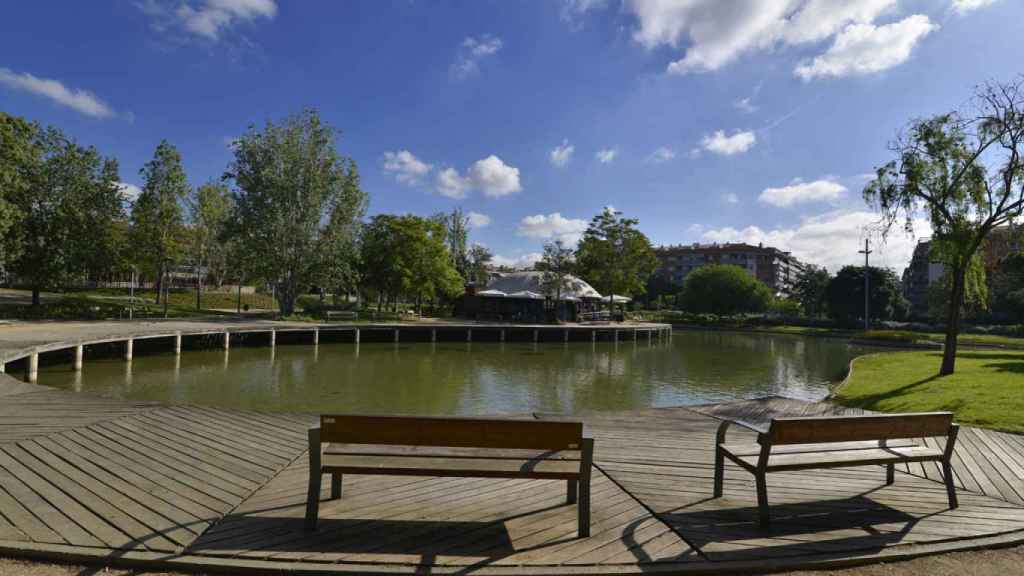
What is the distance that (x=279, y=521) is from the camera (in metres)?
3.66

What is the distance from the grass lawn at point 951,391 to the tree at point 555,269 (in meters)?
27.8

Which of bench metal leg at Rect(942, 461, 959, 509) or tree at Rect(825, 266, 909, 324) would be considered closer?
bench metal leg at Rect(942, 461, 959, 509)

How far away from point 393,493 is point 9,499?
2888 mm

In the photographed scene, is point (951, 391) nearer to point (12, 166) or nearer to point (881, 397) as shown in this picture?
point (881, 397)

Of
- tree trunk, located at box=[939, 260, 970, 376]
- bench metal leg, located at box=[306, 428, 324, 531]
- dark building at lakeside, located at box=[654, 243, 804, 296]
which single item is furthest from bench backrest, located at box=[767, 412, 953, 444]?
dark building at lakeside, located at box=[654, 243, 804, 296]

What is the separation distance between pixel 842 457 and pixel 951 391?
9672mm

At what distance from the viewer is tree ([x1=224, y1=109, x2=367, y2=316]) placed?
31750mm

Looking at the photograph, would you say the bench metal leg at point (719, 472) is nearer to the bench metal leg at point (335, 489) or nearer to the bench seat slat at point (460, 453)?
the bench seat slat at point (460, 453)

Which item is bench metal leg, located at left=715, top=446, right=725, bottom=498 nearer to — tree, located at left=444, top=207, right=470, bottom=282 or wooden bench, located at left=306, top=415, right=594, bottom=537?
wooden bench, located at left=306, top=415, right=594, bottom=537

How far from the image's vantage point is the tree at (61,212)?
86.3ft

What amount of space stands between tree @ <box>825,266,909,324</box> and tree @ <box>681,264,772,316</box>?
769 centimetres

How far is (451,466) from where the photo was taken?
3508mm

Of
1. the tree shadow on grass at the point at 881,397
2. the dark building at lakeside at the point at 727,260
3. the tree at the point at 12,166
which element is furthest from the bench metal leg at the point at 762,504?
the dark building at lakeside at the point at 727,260

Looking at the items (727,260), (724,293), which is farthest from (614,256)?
(727,260)
